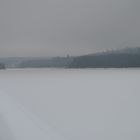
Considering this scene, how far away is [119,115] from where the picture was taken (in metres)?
0.79

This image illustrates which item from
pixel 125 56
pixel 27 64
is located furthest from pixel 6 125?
pixel 125 56

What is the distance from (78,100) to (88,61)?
0.15m

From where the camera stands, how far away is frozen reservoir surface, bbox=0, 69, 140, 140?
2.52ft

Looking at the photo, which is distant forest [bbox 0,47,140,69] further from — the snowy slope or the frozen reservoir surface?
the snowy slope

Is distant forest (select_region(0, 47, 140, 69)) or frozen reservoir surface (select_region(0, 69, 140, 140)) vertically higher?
distant forest (select_region(0, 47, 140, 69))

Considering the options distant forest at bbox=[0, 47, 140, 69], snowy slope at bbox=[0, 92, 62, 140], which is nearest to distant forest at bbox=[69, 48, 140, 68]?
distant forest at bbox=[0, 47, 140, 69]

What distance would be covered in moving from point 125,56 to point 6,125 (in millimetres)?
475

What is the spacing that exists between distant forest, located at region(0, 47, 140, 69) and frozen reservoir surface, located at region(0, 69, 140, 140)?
2cm

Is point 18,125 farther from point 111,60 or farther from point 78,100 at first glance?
point 111,60

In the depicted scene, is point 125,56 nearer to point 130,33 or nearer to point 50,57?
point 130,33

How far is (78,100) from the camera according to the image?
0.81 meters

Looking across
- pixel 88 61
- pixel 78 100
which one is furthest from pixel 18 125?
pixel 88 61

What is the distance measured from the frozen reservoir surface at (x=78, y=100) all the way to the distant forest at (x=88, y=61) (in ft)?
0.07

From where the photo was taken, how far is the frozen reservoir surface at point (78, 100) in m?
0.77
